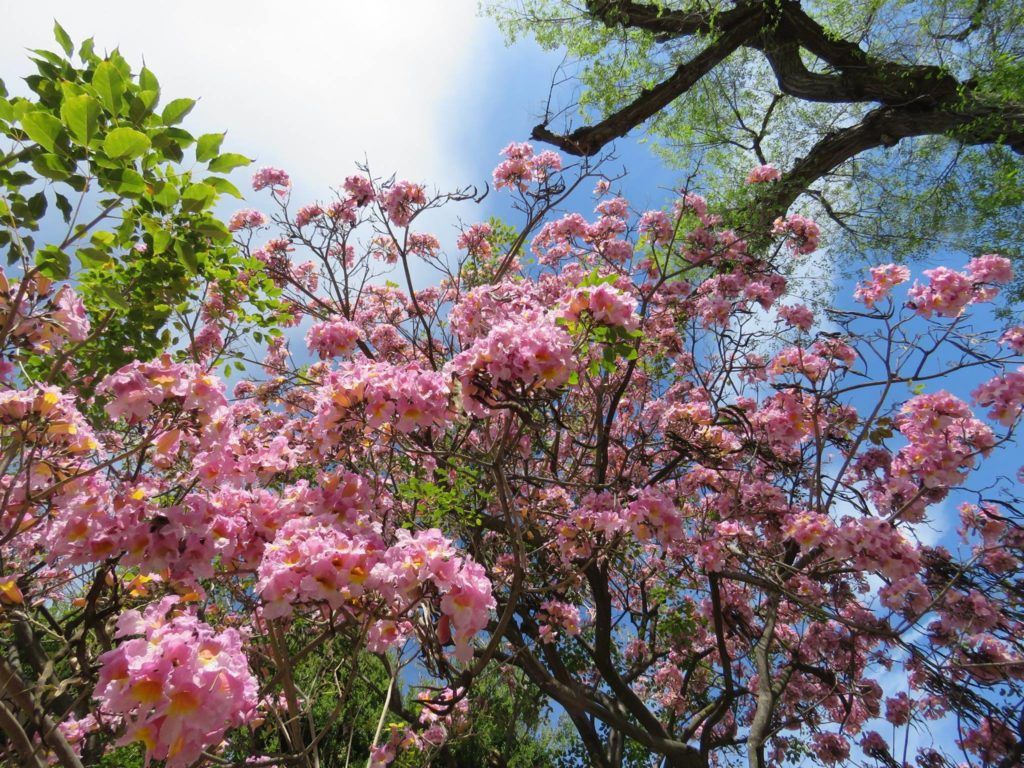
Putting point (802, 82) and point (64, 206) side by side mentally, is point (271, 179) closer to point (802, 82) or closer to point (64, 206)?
point (64, 206)

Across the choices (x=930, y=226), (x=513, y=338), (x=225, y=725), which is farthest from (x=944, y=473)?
(x=930, y=226)

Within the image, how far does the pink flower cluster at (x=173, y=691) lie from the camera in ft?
4.06

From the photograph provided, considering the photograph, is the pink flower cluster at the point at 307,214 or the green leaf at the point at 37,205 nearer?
the green leaf at the point at 37,205

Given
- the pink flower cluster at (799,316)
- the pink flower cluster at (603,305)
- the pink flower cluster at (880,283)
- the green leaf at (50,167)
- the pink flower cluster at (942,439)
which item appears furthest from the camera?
the pink flower cluster at (799,316)

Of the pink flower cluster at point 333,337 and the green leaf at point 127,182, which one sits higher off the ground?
the pink flower cluster at point 333,337

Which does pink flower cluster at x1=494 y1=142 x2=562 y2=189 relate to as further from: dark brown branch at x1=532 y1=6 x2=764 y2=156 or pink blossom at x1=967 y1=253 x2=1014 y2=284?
pink blossom at x1=967 y1=253 x2=1014 y2=284

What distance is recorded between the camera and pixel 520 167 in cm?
512

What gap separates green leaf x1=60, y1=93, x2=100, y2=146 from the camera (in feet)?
4.86

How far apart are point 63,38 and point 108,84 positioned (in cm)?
61

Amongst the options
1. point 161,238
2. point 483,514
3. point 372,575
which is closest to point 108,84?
point 161,238

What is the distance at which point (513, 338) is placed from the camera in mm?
2035

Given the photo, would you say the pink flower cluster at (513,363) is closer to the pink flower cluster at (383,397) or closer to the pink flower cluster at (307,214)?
the pink flower cluster at (383,397)

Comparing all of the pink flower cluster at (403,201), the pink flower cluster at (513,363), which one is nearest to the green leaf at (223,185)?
the pink flower cluster at (513,363)

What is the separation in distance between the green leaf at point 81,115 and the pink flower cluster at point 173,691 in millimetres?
1317
